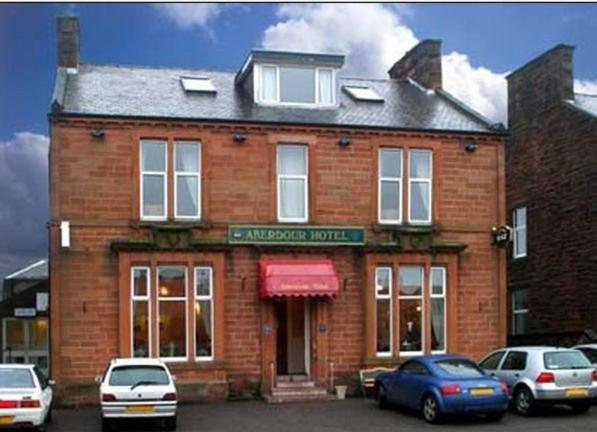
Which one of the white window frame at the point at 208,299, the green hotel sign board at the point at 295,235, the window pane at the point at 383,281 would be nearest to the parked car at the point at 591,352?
the window pane at the point at 383,281

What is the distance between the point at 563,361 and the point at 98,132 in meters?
13.5

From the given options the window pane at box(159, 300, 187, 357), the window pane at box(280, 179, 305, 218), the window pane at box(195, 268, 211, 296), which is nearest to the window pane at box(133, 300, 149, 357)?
the window pane at box(159, 300, 187, 357)

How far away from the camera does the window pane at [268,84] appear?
88.3 feet

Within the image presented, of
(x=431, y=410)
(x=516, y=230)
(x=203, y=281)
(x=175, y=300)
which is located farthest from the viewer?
(x=516, y=230)

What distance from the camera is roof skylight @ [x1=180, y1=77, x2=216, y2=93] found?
89.0 ft

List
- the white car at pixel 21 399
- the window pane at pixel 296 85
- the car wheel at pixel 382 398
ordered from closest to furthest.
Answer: the white car at pixel 21 399
the car wheel at pixel 382 398
the window pane at pixel 296 85

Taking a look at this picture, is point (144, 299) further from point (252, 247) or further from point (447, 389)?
point (447, 389)

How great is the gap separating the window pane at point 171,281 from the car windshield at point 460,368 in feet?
25.8

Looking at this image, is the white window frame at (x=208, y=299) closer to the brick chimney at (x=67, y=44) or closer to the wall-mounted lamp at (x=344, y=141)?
the wall-mounted lamp at (x=344, y=141)

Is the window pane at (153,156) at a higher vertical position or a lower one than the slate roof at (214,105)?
lower

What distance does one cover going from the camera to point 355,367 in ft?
82.9

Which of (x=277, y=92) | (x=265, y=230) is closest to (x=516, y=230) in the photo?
(x=277, y=92)

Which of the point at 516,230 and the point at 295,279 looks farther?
the point at 516,230

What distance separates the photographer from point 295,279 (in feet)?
79.0
